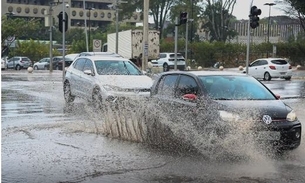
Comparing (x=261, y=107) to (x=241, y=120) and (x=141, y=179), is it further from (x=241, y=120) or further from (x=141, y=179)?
(x=141, y=179)

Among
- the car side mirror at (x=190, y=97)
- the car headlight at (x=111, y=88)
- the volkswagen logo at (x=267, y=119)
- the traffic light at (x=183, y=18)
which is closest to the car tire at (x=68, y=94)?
the car headlight at (x=111, y=88)

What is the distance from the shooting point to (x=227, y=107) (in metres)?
8.59

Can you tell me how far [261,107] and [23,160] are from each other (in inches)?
147

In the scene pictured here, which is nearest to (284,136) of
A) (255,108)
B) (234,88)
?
(255,108)

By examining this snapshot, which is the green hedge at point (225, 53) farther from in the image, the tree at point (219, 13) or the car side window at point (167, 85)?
the car side window at point (167, 85)

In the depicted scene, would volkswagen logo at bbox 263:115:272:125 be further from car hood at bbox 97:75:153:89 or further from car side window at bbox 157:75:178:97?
car hood at bbox 97:75:153:89

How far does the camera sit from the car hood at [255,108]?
8516mm

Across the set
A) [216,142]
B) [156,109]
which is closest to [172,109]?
[156,109]

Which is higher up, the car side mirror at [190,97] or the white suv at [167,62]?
the car side mirror at [190,97]

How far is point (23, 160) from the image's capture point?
26.8 feet

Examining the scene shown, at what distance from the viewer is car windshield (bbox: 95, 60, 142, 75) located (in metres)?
15.7

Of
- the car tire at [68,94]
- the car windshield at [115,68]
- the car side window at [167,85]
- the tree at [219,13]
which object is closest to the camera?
the car side window at [167,85]

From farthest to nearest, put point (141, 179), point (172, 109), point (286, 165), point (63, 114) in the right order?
point (63, 114) < point (172, 109) < point (286, 165) < point (141, 179)

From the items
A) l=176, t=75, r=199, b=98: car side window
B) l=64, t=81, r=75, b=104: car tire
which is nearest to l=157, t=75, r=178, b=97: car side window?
l=176, t=75, r=199, b=98: car side window
